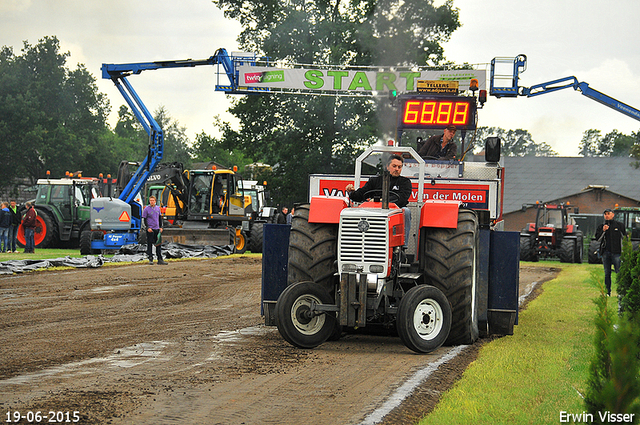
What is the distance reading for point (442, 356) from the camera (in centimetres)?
802

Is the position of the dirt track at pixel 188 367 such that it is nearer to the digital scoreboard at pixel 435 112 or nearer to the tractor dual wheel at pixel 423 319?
the tractor dual wheel at pixel 423 319

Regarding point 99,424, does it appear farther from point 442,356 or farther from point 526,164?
point 526,164

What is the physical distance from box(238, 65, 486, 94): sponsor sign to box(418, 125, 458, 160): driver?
59.9ft

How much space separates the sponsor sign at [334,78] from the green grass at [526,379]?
20300 millimetres

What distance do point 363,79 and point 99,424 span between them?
2659 cm

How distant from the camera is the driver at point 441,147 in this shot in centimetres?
1224

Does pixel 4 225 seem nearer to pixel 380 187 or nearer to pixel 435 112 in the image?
pixel 435 112

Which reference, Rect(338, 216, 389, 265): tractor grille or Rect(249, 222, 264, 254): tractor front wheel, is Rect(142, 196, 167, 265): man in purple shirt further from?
Rect(338, 216, 389, 265): tractor grille

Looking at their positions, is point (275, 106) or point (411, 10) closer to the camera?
point (411, 10)

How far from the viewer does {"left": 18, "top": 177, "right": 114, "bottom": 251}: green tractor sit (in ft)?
93.7

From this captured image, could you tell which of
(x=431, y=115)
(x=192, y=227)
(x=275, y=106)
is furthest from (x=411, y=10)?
(x=431, y=115)

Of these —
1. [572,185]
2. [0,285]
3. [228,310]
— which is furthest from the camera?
[572,185]

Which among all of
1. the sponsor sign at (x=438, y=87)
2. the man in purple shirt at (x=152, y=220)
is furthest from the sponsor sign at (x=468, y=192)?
the man in purple shirt at (x=152, y=220)

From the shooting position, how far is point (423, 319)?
8.19 m
